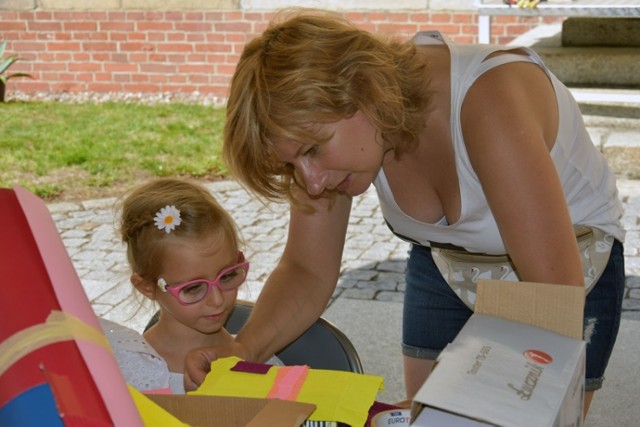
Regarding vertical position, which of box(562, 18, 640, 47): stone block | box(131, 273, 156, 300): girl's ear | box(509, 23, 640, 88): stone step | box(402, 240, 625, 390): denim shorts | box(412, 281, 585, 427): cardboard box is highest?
box(412, 281, 585, 427): cardboard box

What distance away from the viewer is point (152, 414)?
3.28 feet

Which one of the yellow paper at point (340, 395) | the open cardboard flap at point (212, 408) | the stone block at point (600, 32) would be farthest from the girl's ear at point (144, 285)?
the stone block at point (600, 32)

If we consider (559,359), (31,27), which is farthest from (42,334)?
(31,27)

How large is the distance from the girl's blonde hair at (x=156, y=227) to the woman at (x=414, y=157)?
0.18 meters

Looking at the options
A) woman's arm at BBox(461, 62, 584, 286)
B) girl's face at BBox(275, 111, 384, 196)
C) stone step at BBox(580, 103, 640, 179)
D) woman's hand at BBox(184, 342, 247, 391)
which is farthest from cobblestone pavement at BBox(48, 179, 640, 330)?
woman's arm at BBox(461, 62, 584, 286)

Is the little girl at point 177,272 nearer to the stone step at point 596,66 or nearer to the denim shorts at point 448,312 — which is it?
the denim shorts at point 448,312

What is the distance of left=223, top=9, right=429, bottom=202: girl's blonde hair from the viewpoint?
4.97 ft

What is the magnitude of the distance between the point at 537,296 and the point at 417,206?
0.69 meters

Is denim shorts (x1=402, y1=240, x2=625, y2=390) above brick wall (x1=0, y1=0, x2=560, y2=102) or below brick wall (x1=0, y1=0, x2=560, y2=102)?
above

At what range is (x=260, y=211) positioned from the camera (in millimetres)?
5352

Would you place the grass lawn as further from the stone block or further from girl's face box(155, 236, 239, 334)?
girl's face box(155, 236, 239, 334)

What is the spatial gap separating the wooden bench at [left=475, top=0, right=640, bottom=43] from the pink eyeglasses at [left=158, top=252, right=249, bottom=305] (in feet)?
13.3

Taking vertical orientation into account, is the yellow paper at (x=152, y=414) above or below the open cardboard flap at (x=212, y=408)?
above

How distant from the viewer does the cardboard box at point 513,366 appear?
0.94 m
